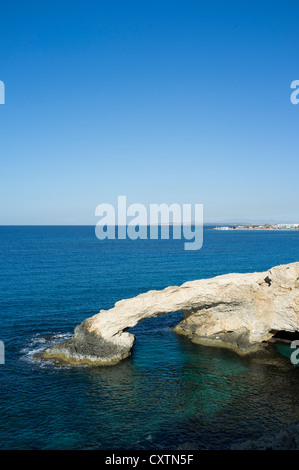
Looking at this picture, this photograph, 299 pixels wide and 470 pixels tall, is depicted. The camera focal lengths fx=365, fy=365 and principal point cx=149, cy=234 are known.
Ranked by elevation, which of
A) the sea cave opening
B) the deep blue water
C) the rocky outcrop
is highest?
the rocky outcrop

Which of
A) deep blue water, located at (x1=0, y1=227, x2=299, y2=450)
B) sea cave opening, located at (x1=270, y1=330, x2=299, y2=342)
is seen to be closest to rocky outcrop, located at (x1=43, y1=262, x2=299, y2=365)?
deep blue water, located at (x1=0, y1=227, x2=299, y2=450)

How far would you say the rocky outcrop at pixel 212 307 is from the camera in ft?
100.0

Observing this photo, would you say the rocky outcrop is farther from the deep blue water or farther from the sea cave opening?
the sea cave opening

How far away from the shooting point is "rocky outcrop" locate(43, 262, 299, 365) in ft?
100.0

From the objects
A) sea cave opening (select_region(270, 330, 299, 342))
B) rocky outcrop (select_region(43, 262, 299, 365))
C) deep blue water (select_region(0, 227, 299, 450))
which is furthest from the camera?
sea cave opening (select_region(270, 330, 299, 342))

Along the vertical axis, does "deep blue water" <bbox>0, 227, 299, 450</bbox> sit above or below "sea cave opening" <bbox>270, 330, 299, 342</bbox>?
below

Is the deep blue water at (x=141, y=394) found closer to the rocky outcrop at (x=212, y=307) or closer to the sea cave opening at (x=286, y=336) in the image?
the rocky outcrop at (x=212, y=307)

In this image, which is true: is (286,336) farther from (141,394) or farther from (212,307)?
(141,394)

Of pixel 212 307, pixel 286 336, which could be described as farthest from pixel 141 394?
pixel 286 336

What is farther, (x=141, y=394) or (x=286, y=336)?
(x=286, y=336)

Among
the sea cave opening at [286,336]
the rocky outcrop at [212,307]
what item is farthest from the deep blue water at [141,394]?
the sea cave opening at [286,336]

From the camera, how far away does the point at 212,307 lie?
111ft

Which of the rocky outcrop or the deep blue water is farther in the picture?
the rocky outcrop

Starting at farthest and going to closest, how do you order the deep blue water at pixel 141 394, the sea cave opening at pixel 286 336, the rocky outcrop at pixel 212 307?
the sea cave opening at pixel 286 336
the rocky outcrop at pixel 212 307
the deep blue water at pixel 141 394
